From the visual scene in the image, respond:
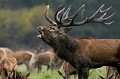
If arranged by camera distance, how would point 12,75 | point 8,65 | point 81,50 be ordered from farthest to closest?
point 12,75 → point 8,65 → point 81,50

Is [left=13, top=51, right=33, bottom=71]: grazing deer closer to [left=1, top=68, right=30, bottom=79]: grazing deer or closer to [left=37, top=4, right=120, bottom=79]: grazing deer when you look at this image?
[left=1, top=68, right=30, bottom=79]: grazing deer

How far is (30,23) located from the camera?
29281mm

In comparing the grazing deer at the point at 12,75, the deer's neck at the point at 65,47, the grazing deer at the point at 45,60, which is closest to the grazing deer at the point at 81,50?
the deer's neck at the point at 65,47

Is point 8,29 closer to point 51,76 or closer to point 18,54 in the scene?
point 18,54

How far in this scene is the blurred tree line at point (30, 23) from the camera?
20.2 metres

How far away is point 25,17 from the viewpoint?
27.9 meters

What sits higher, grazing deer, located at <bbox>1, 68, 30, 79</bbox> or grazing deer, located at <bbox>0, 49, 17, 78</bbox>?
grazing deer, located at <bbox>0, 49, 17, 78</bbox>

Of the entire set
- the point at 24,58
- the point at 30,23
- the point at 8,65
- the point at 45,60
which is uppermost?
the point at 8,65

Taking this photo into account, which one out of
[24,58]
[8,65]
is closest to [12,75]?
[8,65]

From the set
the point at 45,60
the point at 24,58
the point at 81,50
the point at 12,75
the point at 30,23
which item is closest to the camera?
the point at 81,50

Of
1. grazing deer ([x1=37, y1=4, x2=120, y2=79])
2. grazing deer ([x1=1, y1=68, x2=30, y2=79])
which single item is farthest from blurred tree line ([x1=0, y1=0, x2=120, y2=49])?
grazing deer ([x1=37, y1=4, x2=120, y2=79])

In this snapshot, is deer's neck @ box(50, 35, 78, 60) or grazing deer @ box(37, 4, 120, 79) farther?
deer's neck @ box(50, 35, 78, 60)

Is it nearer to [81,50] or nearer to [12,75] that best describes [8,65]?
[12,75]

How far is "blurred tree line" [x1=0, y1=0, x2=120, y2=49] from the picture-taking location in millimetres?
20217
